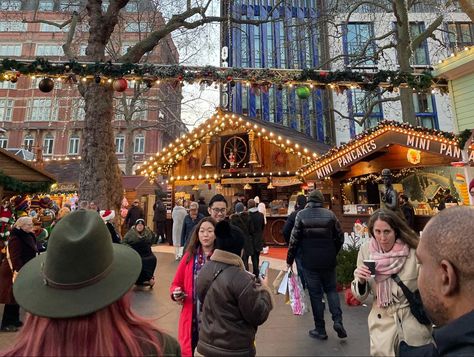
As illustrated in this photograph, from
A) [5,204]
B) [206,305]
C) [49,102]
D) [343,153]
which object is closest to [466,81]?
[343,153]

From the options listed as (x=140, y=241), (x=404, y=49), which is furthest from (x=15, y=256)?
(x=404, y=49)

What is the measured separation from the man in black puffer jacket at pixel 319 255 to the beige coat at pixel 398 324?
150cm

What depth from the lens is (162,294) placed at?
645 centimetres

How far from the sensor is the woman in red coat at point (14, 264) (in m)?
4.73

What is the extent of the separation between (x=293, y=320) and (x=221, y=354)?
3.07 meters

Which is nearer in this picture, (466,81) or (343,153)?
(466,81)

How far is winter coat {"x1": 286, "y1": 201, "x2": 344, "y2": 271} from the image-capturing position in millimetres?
4105

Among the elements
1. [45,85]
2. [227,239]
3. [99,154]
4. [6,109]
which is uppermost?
[6,109]

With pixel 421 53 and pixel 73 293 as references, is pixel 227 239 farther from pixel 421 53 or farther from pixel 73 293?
pixel 421 53

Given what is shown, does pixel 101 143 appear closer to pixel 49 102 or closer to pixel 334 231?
pixel 334 231

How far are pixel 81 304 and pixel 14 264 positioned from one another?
497cm

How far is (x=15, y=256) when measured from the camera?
4.79 metres

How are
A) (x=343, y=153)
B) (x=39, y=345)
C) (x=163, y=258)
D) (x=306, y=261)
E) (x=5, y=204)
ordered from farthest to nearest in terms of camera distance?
(x=163, y=258) < (x=343, y=153) < (x=5, y=204) < (x=306, y=261) < (x=39, y=345)

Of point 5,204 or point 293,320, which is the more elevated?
point 5,204
